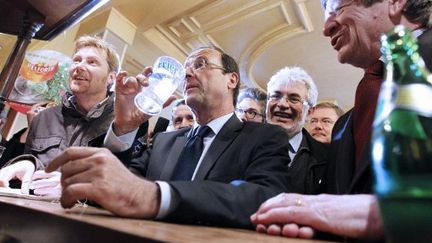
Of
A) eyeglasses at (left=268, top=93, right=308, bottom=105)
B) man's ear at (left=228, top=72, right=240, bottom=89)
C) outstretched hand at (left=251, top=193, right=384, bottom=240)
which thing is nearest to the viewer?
outstretched hand at (left=251, top=193, right=384, bottom=240)

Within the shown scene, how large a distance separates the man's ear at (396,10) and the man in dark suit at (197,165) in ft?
1.48

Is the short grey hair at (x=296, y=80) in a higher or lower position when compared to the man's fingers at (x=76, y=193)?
higher

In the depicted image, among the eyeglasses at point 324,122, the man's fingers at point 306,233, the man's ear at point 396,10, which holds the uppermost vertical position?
the eyeglasses at point 324,122

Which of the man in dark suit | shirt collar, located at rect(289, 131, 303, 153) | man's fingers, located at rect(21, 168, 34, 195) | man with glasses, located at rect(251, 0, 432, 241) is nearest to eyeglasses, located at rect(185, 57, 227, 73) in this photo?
the man in dark suit

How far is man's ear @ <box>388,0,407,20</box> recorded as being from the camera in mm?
903

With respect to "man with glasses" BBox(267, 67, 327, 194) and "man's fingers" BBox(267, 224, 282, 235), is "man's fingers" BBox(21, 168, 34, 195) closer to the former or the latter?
"man's fingers" BBox(267, 224, 282, 235)

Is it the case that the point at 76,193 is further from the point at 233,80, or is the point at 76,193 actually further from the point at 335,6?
the point at 233,80

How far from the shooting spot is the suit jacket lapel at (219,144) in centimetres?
98

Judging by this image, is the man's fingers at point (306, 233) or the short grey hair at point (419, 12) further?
the short grey hair at point (419, 12)

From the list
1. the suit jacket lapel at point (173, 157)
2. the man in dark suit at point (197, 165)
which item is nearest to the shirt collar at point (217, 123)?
the man in dark suit at point (197, 165)

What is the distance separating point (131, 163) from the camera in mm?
1184

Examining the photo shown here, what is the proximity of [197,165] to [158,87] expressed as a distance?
0.29 metres

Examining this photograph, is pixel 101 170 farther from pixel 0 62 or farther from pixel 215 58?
pixel 0 62

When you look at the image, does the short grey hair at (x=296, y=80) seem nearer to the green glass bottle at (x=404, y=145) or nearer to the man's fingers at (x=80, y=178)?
the man's fingers at (x=80, y=178)
